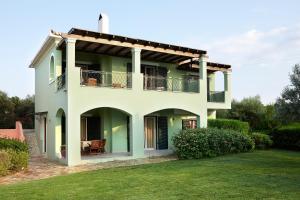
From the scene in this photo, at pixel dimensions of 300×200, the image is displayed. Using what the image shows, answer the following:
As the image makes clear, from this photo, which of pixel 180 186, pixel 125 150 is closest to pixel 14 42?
pixel 125 150

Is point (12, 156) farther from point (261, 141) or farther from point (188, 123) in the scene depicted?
point (261, 141)

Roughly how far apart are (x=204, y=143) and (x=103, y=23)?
9.45 m

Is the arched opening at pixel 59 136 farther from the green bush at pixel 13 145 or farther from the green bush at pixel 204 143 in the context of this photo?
the green bush at pixel 204 143

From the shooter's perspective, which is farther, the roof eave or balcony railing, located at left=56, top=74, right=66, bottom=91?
the roof eave

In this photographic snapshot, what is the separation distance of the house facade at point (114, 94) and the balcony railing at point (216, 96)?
0.14ft

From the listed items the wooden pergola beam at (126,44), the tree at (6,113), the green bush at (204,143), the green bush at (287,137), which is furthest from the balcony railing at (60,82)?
the tree at (6,113)

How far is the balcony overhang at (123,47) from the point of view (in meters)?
16.9

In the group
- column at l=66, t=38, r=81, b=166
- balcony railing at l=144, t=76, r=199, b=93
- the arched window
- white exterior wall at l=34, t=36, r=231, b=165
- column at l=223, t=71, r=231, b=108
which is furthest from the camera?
column at l=223, t=71, r=231, b=108

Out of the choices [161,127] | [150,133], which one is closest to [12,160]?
[150,133]

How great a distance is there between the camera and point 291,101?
1376 centimetres

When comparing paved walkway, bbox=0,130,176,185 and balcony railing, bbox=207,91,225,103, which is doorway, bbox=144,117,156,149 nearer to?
paved walkway, bbox=0,130,176,185

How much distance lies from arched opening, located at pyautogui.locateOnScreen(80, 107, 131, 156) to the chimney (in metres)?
4.79

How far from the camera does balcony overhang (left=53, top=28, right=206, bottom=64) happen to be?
1689 cm

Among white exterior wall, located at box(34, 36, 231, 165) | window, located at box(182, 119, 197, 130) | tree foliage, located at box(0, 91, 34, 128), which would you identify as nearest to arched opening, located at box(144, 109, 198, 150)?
window, located at box(182, 119, 197, 130)
